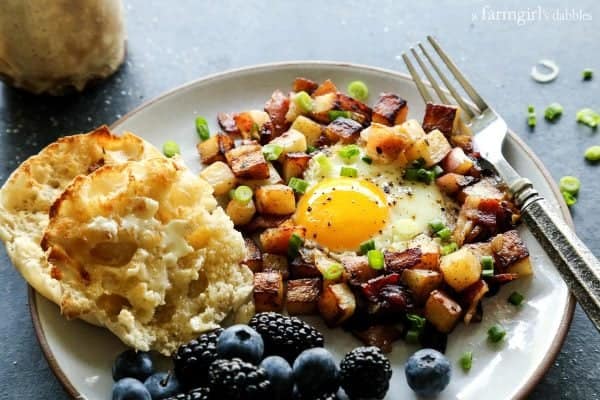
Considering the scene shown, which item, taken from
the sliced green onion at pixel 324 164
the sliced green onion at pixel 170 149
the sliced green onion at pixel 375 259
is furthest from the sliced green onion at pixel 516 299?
the sliced green onion at pixel 170 149

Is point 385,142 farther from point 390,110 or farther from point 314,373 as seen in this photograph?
point 314,373

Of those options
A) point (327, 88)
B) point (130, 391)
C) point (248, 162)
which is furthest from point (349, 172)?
point (130, 391)

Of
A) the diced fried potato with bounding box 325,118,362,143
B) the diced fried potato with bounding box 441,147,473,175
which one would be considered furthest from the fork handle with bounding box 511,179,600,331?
the diced fried potato with bounding box 325,118,362,143

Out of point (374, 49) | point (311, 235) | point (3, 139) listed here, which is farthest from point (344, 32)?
point (3, 139)

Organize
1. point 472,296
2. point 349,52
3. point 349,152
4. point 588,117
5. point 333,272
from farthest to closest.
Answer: point 349,52, point 588,117, point 349,152, point 333,272, point 472,296

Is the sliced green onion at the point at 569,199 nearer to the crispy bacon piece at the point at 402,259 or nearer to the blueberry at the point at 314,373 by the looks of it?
the crispy bacon piece at the point at 402,259

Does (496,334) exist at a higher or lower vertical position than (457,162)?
lower

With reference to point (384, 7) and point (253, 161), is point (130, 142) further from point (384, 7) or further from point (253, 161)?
point (384, 7)
